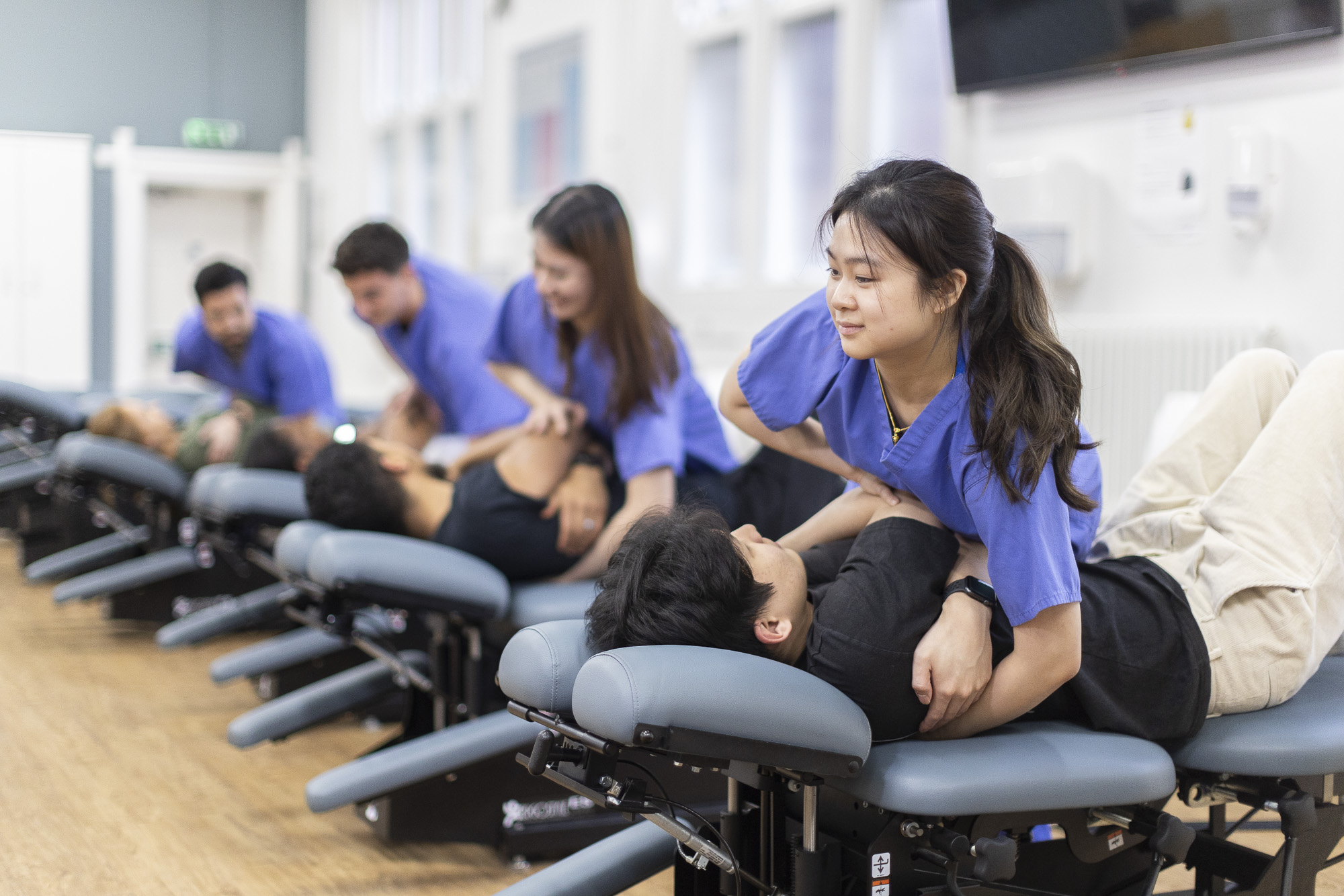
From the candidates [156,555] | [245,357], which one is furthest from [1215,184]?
[156,555]

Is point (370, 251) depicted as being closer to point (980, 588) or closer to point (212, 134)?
point (212, 134)

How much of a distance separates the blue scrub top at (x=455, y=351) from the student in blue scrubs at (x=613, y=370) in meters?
0.48

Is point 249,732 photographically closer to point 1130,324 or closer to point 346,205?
point 1130,324

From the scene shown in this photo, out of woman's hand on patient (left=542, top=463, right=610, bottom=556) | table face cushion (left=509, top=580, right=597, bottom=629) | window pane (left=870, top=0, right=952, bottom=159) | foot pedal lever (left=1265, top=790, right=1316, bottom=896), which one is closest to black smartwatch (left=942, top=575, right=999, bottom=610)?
foot pedal lever (left=1265, top=790, right=1316, bottom=896)

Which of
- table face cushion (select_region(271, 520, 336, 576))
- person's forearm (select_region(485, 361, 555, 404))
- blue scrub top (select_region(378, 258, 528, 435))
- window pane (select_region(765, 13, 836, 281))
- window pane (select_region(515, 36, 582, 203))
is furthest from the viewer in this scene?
window pane (select_region(515, 36, 582, 203))

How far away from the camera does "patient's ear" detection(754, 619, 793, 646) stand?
1.30m

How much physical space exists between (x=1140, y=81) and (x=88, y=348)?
2.71m

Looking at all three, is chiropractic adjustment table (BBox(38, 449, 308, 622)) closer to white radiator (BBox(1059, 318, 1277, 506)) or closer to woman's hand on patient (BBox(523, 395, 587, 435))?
woman's hand on patient (BBox(523, 395, 587, 435))

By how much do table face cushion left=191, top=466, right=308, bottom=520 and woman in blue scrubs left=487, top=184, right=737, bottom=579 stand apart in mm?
811

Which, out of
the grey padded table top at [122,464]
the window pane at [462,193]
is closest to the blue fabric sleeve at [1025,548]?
the grey padded table top at [122,464]

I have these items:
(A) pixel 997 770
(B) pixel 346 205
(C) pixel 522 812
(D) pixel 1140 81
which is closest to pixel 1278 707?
(A) pixel 997 770

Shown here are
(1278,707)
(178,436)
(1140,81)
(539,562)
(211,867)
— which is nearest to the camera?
(1278,707)

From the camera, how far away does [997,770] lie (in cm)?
124

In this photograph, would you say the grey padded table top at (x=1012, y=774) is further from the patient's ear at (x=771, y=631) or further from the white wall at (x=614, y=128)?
the white wall at (x=614, y=128)
